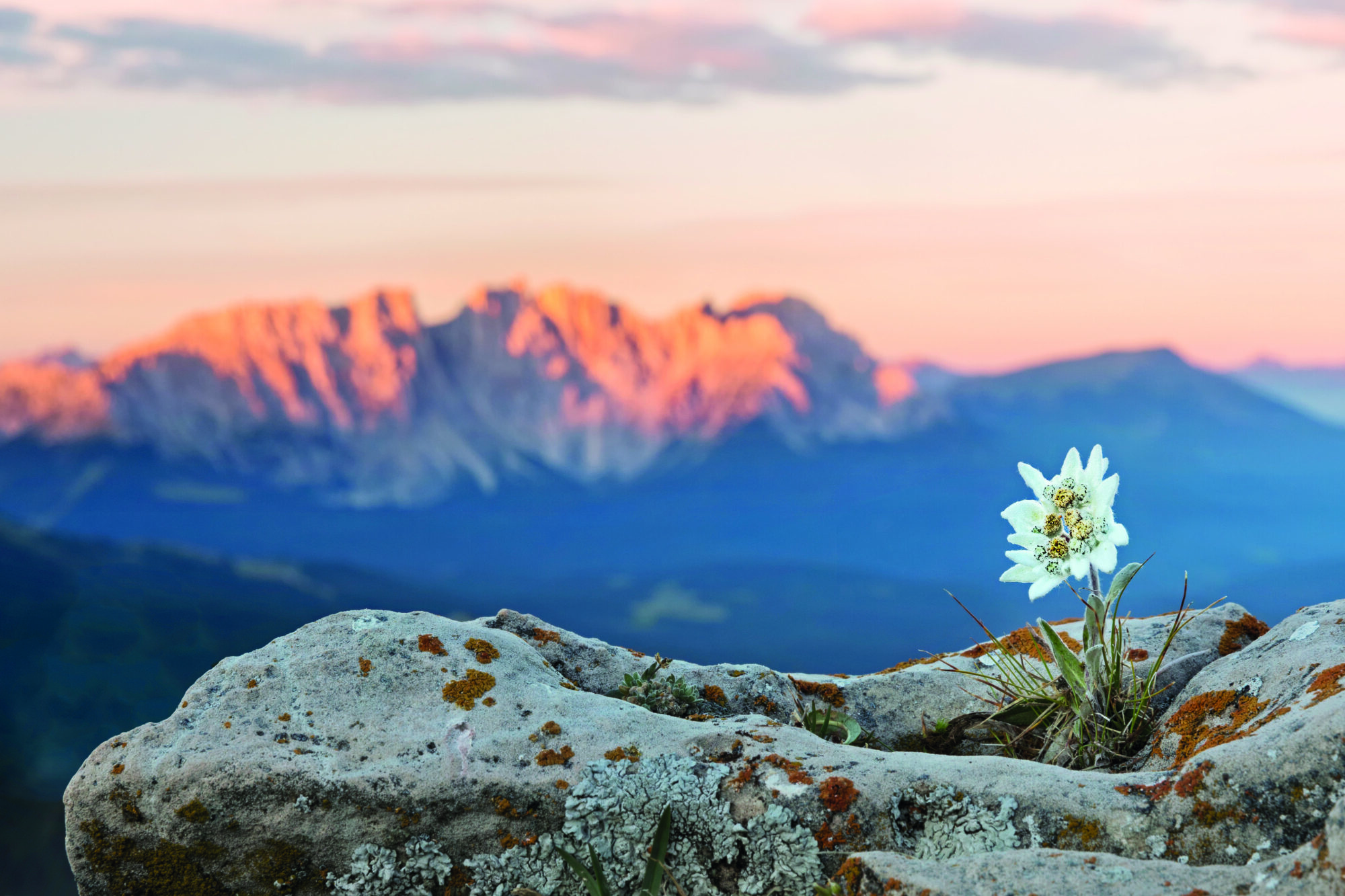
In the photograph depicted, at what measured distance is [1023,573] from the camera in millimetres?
7379

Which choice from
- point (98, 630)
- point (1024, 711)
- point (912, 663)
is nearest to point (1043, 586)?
point (1024, 711)

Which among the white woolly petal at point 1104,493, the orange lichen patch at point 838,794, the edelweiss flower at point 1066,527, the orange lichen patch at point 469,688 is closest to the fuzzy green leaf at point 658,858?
the orange lichen patch at point 838,794

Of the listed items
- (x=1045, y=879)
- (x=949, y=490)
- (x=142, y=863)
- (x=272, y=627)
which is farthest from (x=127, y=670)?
(x=949, y=490)

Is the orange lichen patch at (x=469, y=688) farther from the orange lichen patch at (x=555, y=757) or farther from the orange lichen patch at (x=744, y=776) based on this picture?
the orange lichen patch at (x=744, y=776)

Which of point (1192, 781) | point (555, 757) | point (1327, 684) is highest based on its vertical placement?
point (1327, 684)

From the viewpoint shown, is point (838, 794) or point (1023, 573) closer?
point (838, 794)

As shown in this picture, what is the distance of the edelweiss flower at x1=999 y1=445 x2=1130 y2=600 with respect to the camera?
7008 millimetres

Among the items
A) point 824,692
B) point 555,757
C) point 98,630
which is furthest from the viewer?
point 98,630

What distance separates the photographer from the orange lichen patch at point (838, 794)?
5898 mm

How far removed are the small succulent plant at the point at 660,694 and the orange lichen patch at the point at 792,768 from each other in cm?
149

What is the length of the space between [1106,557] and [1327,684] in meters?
1.52

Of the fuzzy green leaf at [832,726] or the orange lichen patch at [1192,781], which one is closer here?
the orange lichen patch at [1192,781]

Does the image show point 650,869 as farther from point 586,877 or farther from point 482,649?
point 482,649

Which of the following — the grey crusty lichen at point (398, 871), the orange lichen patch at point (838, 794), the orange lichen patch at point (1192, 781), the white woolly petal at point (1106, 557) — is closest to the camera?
the orange lichen patch at point (1192, 781)
